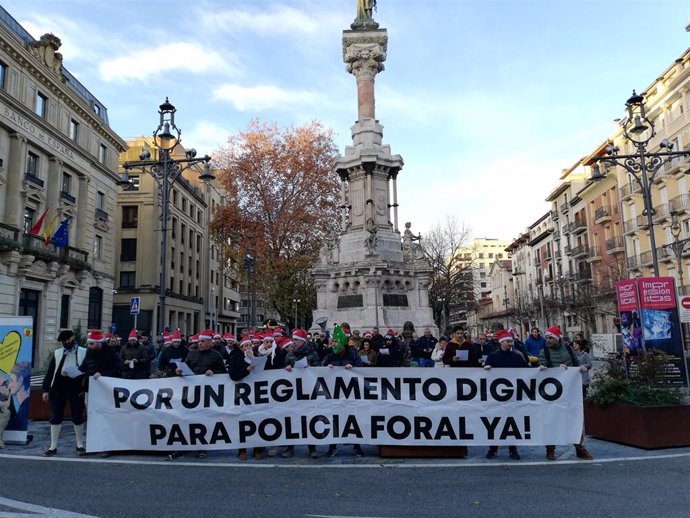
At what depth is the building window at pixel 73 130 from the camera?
35.4 meters

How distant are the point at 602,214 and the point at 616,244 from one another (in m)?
4.33

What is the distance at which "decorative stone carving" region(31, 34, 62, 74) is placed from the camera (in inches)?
1271

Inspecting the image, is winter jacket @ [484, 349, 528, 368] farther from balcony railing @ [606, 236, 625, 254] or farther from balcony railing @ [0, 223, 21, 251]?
balcony railing @ [606, 236, 625, 254]

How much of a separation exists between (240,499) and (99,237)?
3790 centimetres

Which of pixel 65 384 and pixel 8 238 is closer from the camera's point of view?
pixel 65 384

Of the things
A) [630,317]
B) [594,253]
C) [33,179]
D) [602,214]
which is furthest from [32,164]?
[594,253]

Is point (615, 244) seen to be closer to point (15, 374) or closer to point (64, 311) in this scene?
point (64, 311)

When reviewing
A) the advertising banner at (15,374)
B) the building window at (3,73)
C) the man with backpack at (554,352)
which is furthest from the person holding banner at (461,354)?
the building window at (3,73)

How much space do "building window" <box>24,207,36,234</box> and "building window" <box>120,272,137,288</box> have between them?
1834 cm

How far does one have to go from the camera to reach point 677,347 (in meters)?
14.7

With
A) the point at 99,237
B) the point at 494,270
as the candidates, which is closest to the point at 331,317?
the point at 99,237

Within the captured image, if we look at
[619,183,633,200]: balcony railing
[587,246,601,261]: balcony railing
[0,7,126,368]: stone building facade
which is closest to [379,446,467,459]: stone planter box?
[0,7,126,368]: stone building facade

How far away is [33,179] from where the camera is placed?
1228 inches

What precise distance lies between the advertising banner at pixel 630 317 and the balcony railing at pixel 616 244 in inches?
1476
